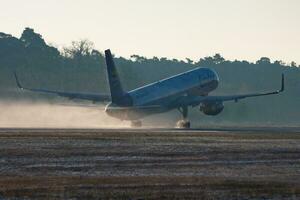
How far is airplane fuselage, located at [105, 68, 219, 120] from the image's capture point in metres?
97.4

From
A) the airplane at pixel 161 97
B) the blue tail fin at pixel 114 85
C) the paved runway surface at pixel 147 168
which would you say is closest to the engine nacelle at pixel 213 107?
the airplane at pixel 161 97

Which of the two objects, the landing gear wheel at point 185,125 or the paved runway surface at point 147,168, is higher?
the landing gear wheel at point 185,125

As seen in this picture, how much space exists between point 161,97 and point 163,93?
0.50m

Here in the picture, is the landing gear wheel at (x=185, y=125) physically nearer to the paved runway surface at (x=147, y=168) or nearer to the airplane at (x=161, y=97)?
the airplane at (x=161, y=97)

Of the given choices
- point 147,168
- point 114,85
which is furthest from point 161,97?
point 147,168

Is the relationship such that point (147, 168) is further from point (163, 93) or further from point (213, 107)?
point (213, 107)

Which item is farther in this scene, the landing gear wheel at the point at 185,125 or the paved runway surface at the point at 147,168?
the landing gear wheel at the point at 185,125

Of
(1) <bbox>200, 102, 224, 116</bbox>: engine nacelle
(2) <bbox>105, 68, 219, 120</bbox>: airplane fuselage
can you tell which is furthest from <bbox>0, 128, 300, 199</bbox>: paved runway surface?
(1) <bbox>200, 102, 224, 116</bbox>: engine nacelle

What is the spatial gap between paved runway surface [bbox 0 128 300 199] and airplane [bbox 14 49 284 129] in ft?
93.1

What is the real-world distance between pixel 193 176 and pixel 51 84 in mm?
152483

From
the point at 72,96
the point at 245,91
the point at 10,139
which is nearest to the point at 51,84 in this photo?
the point at 245,91

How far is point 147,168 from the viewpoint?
145ft

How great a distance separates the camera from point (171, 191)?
115 ft

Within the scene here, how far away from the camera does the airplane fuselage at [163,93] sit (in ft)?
320
